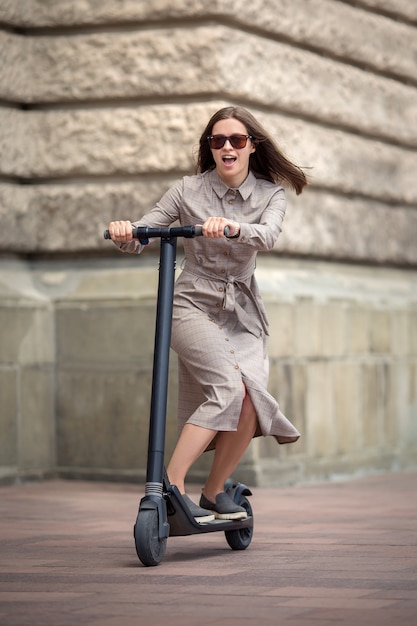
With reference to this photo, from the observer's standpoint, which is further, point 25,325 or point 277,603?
point 25,325

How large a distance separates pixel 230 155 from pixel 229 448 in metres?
1.09

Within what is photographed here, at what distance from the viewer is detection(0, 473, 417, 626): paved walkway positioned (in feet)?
13.7

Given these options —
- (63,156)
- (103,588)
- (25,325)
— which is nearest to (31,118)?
(63,156)

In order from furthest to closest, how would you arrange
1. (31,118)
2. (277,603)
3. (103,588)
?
(31,118) < (103,588) < (277,603)

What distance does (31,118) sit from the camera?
878 centimetres

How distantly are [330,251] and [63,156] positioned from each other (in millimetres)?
1737

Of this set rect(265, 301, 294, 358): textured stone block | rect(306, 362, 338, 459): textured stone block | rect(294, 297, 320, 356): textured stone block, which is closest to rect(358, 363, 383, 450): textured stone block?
rect(306, 362, 338, 459): textured stone block

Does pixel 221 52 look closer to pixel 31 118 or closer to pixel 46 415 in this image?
pixel 31 118

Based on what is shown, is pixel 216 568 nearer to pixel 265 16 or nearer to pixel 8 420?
pixel 8 420

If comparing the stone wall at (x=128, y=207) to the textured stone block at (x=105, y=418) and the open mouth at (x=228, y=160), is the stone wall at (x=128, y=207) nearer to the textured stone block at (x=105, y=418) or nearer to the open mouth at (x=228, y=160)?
the textured stone block at (x=105, y=418)

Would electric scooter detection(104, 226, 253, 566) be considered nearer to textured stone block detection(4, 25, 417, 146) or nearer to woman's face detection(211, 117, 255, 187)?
woman's face detection(211, 117, 255, 187)

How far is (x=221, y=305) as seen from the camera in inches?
222

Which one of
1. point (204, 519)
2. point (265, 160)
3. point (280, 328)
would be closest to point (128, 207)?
point (280, 328)

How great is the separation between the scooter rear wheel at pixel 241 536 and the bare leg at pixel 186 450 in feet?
1.13
